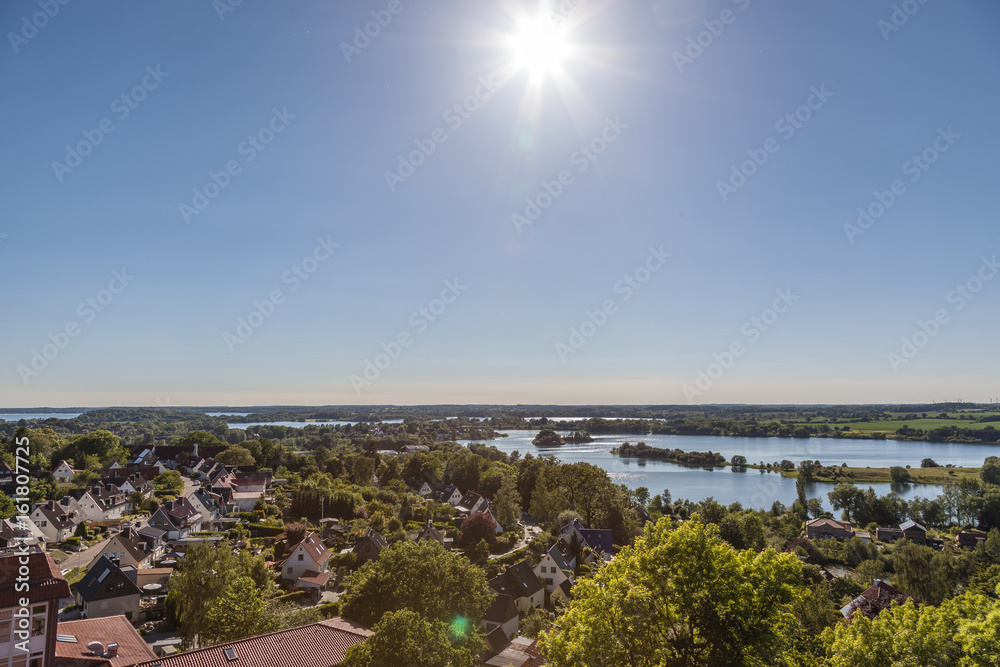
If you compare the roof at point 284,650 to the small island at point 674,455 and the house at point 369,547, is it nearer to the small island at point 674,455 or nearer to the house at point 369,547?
the house at point 369,547

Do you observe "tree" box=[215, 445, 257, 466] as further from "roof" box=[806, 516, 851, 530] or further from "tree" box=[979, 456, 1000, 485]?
"tree" box=[979, 456, 1000, 485]

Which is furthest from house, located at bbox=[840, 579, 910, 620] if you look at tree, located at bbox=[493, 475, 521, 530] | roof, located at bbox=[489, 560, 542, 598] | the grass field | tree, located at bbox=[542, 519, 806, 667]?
the grass field

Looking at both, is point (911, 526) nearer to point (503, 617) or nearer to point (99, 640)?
point (503, 617)

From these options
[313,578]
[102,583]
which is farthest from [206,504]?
[102,583]

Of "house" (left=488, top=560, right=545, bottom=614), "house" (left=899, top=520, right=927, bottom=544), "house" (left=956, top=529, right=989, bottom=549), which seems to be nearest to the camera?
"house" (left=488, top=560, right=545, bottom=614)

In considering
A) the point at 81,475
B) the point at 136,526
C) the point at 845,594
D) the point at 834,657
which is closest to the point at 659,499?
the point at 845,594

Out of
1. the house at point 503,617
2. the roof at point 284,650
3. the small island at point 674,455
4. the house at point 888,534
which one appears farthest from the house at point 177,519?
the small island at point 674,455
